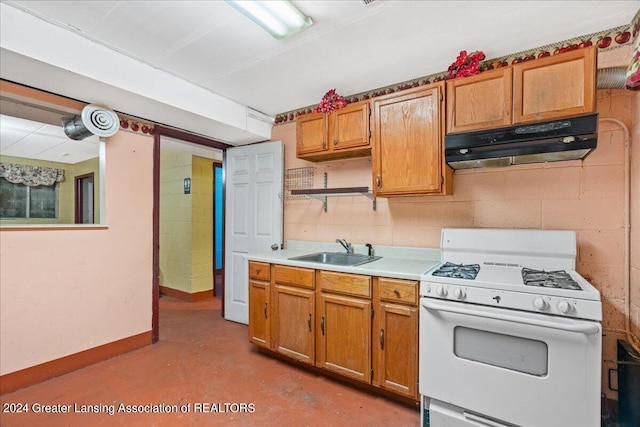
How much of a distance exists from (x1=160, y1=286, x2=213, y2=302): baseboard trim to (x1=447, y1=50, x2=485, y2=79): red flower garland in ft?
13.9

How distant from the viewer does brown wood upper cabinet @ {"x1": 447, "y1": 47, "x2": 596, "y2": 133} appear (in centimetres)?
164

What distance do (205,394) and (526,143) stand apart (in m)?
2.62

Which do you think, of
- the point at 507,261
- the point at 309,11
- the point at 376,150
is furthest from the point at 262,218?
the point at 507,261

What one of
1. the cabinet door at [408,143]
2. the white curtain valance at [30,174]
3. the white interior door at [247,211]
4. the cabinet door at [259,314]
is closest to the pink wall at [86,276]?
the white curtain valance at [30,174]

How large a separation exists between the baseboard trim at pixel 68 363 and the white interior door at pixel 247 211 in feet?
3.16

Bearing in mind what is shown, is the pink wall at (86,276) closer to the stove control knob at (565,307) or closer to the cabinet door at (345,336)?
the cabinet door at (345,336)

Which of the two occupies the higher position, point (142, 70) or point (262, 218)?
point (142, 70)

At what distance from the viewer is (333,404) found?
77.9 inches

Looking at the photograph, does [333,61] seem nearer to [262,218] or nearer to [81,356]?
[262,218]

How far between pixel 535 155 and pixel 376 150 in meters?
1.02

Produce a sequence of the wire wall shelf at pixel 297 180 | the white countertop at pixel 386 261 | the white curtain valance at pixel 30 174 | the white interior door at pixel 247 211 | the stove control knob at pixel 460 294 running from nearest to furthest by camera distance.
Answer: the stove control knob at pixel 460 294, the white countertop at pixel 386 261, the white curtain valance at pixel 30 174, the wire wall shelf at pixel 297 180, the white interior door at pixel 247 211

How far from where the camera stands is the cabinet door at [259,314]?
8.39ft

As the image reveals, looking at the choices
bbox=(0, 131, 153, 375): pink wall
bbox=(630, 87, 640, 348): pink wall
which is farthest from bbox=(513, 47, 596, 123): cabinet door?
bbox=(0, 131, 153, 375): pink wall

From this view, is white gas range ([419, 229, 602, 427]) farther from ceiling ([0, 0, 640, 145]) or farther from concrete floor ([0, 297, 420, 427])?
ceiling ([0, 0, 640, 145])
